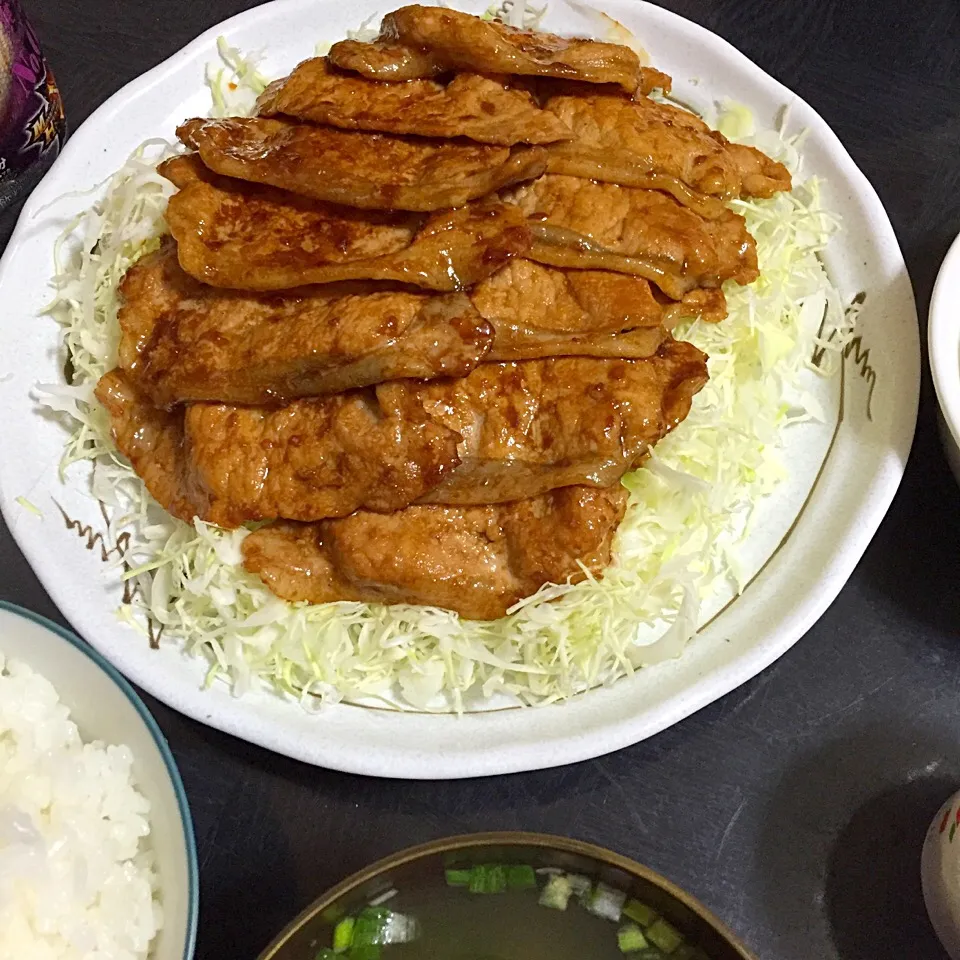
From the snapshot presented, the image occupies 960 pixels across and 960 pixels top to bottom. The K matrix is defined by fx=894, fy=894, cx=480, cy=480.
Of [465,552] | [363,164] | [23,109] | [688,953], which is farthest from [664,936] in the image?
[23,109]

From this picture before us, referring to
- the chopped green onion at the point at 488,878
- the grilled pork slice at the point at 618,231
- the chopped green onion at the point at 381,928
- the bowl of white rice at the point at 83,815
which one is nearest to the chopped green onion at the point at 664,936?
the chopped green onion at the point at 488,878

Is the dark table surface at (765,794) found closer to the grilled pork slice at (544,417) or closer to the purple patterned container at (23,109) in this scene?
the grilled pork slice at (544,417)

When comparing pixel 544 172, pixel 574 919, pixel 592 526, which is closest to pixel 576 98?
pixel 544 172

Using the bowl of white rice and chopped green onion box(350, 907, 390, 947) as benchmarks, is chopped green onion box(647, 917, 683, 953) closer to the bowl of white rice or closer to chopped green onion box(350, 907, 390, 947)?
chopped green onion box(350, 907, 390, 947)

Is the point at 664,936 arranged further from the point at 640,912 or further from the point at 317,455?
the point at 317,455

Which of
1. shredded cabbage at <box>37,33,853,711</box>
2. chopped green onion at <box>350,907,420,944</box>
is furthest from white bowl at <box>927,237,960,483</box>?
chopped green onion at <box>350,907,420,944</box>
